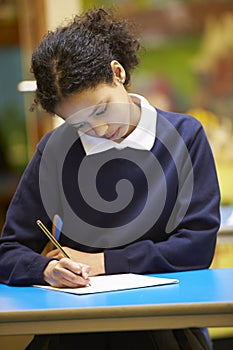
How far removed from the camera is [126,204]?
6.20 feet

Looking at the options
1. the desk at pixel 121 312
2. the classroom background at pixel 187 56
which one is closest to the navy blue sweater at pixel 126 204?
the desk at pixel 121 312

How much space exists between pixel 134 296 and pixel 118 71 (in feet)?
1.98

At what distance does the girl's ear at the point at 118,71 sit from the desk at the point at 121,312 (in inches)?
22.1

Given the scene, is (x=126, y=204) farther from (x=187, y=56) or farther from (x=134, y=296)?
(x=187, y=56)

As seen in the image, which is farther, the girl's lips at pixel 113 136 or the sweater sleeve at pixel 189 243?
the girl's lips at pixel 113 136

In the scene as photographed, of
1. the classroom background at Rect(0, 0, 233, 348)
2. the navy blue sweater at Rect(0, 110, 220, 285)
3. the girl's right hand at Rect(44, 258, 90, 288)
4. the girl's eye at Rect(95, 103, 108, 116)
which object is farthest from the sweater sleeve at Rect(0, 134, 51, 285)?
the classroom background at Rect(0, 0, 233, 348)

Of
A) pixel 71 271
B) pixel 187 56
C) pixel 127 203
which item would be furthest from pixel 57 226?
pixel 187 56

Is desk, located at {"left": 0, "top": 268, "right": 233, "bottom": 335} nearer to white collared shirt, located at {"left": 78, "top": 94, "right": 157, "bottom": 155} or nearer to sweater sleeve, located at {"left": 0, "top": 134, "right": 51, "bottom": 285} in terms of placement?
sweater sleeve, located at {"left": 0, "top": 134, "right": 51, "bottom": 285}

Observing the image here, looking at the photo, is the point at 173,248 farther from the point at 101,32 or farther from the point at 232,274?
the point at 101,32

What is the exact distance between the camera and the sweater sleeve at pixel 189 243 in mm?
1750

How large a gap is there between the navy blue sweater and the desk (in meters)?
0.24

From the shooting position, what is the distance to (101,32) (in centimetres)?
189

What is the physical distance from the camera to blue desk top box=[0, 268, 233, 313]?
143 centimetres

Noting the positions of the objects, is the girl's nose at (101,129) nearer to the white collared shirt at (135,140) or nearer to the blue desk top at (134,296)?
the white collared shirt at (135,140)
